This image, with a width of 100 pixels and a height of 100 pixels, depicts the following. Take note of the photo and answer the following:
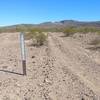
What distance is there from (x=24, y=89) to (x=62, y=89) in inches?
56.1

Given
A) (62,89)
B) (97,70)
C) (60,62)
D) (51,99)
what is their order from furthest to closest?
(60,62) → (97,70) → (62,89) → (51,99)

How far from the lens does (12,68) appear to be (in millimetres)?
15086

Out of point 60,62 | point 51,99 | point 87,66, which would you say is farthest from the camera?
point 60,62

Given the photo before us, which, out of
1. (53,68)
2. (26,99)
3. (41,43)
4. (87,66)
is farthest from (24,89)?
(41,43)

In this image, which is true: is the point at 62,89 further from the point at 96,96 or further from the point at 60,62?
the point at 60,62

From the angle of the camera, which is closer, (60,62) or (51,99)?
(51,99)

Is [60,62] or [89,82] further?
[60,62]

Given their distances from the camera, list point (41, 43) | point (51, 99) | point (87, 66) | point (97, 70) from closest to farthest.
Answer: point (51, 99), point (97, 70), point (87, 66), point (41, 43)

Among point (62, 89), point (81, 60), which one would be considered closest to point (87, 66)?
point (81, 60)

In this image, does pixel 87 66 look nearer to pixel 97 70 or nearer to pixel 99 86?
pixel 97 70

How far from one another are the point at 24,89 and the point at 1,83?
1.46m

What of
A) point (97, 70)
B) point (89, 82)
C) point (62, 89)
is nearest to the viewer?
point (62, 89)

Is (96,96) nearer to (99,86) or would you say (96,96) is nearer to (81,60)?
(99,86)

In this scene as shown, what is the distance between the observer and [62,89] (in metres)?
10.2
